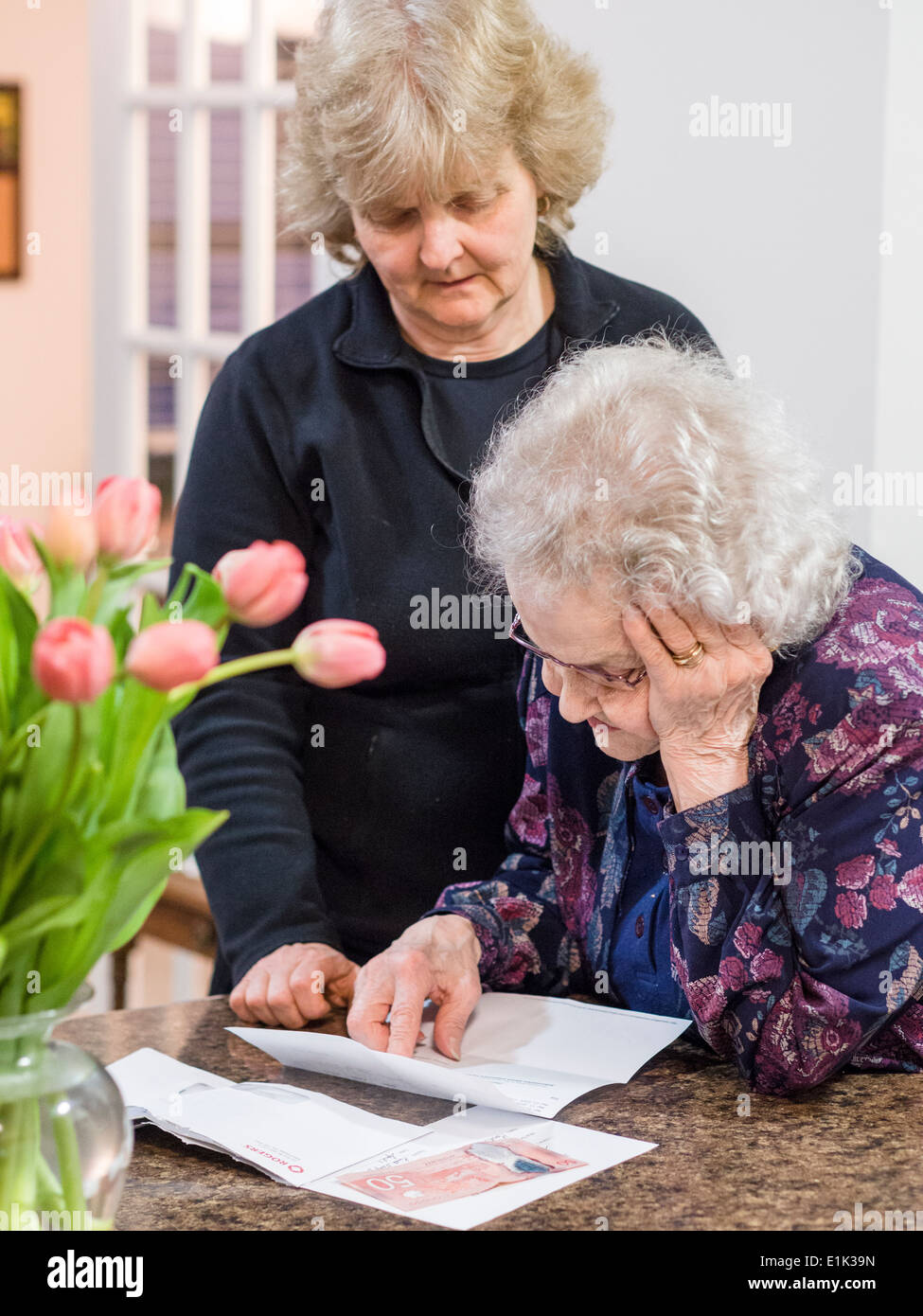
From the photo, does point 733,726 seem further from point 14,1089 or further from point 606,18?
point 606,18

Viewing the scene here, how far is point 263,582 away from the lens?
2.53 feet

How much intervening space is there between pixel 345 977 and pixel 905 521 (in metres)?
0.97

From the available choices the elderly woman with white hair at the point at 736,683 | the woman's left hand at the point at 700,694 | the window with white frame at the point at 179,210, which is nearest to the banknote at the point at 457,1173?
the elderly woman with white hair at the point at 736,683

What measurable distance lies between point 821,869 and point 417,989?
1.36 ft

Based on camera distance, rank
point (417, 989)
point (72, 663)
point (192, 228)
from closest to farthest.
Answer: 1. point (72, 663)
2. point (417, 989)
3. point (192, 228)

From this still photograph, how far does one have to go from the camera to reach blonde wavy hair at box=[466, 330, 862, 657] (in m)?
1.25

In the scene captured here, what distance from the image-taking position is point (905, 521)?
1938 mm

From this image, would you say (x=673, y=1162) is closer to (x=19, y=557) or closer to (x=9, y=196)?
(x=19, y=557)

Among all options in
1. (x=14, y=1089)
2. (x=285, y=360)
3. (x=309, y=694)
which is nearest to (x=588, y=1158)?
(x=14, y=1089)

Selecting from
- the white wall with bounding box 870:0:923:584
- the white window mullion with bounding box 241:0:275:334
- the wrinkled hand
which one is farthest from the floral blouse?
the white window mullion with bounding box 241:0:275:334

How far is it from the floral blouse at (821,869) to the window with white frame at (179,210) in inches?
69.6

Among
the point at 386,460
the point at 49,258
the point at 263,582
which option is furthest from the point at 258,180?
the point at 263,582

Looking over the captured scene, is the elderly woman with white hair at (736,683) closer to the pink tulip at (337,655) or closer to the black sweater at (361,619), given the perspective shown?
the black sweater at (361,619)

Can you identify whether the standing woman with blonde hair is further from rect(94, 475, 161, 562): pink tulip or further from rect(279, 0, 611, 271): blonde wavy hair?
rect(94, 475, 161, 562): pink tulip
